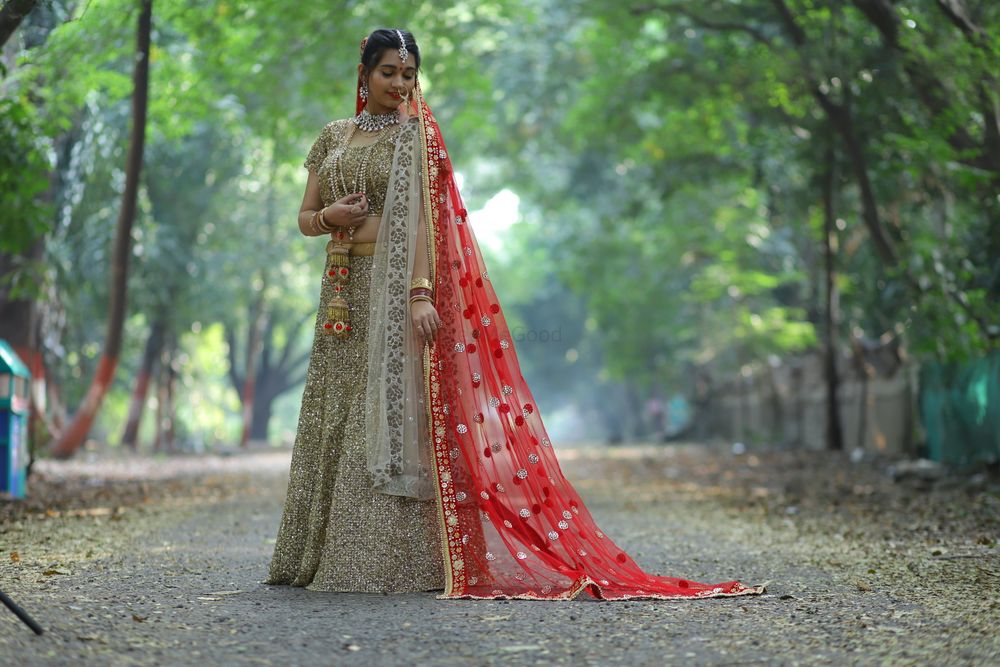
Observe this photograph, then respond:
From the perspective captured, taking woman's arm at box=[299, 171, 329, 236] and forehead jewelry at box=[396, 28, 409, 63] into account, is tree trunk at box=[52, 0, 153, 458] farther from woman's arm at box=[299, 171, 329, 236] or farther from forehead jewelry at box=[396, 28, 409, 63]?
forehead jewelry at box=[396, 28, 409, 63]

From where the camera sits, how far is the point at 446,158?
576 cm

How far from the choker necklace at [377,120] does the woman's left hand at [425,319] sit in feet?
2.69

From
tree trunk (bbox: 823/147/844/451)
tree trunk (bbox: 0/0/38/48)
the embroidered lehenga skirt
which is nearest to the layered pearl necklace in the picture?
the embroidered lehenga skirt

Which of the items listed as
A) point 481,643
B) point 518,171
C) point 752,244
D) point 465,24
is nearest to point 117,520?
point 481,643

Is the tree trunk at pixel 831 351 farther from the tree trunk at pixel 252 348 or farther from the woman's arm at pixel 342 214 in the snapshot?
the woman's arm at pixel 342 214

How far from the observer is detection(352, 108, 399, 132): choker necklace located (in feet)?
18.7

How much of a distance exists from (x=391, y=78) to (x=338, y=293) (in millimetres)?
971

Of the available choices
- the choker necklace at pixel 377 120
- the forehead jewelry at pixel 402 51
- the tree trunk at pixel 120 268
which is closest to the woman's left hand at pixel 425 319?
the choker necklace at pixel 377 120

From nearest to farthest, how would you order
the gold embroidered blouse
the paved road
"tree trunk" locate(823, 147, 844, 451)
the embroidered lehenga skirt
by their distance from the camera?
the paved road → the embroidered lehenga skirt → the gold embroidered blouse → "tree trunk" locate(823, 147, 844, 451)

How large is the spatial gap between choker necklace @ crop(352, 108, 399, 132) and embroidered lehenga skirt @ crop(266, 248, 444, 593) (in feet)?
1.89

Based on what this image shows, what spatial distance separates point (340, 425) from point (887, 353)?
16.4m

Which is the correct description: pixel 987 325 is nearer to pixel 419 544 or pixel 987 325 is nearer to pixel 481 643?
pixel 419 544

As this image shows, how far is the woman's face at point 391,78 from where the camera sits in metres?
5.56

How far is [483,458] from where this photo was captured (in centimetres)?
561
